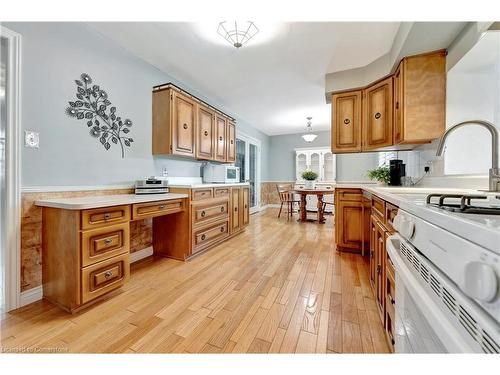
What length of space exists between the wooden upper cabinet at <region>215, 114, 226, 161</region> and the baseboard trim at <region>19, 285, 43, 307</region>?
2.60 m

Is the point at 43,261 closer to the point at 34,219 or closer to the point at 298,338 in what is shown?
the point at 34,219

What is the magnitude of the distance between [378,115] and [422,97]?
0.59m

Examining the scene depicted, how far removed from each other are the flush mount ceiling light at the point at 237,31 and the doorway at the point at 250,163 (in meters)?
3.08

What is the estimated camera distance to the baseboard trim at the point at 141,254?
2500 millimetres

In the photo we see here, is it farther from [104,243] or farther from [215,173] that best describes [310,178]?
[104,243]

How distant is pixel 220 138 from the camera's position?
3.75 m

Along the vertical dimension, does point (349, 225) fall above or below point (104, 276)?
above

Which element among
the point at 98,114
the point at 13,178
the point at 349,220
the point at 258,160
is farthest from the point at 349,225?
the point at 258,160

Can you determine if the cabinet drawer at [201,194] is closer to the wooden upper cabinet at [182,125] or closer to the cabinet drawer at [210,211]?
the cabinet drawer at [210,211]

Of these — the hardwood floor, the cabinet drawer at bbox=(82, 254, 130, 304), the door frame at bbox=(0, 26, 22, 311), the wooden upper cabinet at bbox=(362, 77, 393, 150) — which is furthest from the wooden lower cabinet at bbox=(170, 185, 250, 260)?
the wooden upper cabinet at bbox=(362, 77, 393, 150)
